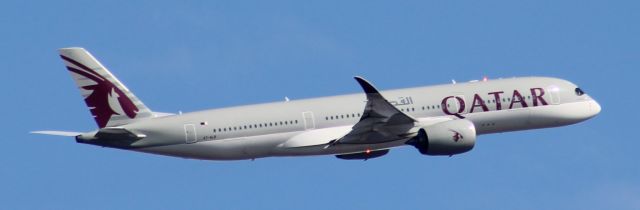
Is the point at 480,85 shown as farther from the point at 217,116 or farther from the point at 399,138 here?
the point at 217,116

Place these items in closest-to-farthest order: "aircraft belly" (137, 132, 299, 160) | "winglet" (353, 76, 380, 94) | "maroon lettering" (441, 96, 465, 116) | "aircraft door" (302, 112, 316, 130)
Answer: "winglet" (353, 76, 380, 94) < "aircraft belly" (137, 132, 299, 160) < "aircraft door" (302, 112, 316, 130) < "maroon lettering" (441, 96, 465, 116)

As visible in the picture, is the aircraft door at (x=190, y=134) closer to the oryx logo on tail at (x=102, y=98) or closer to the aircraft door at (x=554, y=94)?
the oryx logo on tail at (x=102, y=98)

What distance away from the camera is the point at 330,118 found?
8106cm

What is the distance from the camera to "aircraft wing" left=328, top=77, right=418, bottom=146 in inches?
3046

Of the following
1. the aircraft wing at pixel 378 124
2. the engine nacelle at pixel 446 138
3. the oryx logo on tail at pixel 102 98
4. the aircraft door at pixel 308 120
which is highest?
the oryx logo on tail at pixel 102 98

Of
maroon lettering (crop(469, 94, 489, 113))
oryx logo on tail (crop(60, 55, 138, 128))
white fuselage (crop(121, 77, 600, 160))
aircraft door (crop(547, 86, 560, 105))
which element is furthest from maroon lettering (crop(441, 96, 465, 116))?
oryx logo on tail (crop(60, 55, 138, 128))

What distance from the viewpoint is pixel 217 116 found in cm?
7962

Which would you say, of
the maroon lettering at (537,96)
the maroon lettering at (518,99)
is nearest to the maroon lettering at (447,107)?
the maroon lettering at (518,99)

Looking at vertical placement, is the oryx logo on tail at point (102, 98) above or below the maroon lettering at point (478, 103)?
above

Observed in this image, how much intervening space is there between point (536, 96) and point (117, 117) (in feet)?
79.9

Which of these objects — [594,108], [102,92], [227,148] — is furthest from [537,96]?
[102,92]

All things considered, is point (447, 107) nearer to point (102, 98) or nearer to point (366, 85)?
point (366, 85)

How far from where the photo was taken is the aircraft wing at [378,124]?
77375mm

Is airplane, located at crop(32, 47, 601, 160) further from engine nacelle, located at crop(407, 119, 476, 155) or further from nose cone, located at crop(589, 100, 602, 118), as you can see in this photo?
nose cone, located at crop(589, 100, 602, 118)
